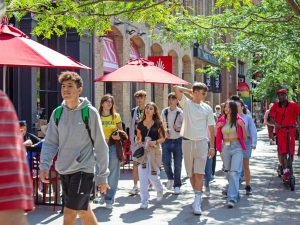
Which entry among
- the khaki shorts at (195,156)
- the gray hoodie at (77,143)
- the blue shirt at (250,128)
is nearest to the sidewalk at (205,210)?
the khaki shorts at (195,156)

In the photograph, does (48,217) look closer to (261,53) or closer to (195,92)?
(195,92)

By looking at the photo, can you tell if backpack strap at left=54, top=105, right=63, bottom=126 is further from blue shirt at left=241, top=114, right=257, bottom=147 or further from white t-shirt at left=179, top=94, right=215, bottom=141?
blue shirt at left=241, top=114, right=257, bottom=147

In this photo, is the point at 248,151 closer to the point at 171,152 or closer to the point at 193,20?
the point at 171,152

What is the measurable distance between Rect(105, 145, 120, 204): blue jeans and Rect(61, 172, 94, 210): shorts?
9.93 ft

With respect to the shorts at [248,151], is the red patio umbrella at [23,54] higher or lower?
higher

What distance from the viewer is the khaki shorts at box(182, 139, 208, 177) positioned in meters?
8.25

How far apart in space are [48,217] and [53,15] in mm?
3220

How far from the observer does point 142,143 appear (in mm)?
9164

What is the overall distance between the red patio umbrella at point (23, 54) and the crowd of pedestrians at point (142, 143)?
3.59ft

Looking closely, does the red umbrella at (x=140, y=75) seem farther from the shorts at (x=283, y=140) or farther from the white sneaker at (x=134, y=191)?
the white sneaker at (x=134, y=191)

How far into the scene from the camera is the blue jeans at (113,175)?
849 cm

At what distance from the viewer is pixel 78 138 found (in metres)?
5.39

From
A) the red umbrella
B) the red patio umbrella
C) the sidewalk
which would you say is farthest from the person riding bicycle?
the red patio umbrella

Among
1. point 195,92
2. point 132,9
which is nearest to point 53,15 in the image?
point 132,9
